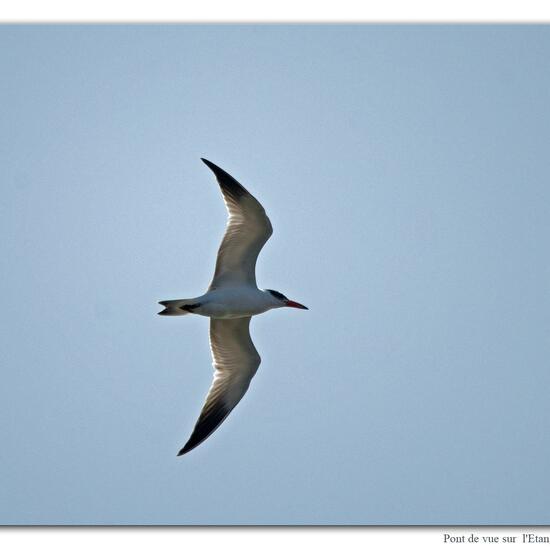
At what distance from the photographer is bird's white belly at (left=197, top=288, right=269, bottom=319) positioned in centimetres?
1235

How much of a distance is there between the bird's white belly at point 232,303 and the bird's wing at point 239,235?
219mm

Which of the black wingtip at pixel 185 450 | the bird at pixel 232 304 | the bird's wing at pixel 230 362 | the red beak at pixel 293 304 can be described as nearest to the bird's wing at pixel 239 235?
the bird at pixel 232 304

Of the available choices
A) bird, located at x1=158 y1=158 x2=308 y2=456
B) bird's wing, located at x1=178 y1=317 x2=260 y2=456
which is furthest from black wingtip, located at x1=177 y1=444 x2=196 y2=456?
bird's wing, located at x1=178 y1=317 x2=260 y2=456

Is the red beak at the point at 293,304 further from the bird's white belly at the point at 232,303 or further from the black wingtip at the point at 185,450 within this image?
the black wingtip at the point at 185,450

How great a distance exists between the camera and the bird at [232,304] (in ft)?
40.6

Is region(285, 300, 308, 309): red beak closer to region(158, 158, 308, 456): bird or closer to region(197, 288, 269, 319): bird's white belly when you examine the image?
region(158, 158, 308, 456): bird

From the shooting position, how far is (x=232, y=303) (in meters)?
12.4

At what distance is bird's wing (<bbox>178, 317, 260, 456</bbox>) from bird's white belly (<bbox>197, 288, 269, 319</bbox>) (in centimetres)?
65

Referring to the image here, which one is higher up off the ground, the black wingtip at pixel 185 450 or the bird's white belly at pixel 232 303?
the bird's white belly at pixel 232 303

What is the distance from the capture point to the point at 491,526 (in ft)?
39.2
